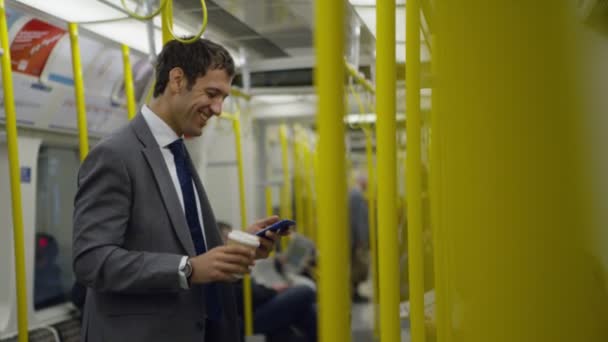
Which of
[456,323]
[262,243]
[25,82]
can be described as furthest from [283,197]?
[456,323]

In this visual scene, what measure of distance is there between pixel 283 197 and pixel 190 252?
796cm

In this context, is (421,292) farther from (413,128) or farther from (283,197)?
(283,197)

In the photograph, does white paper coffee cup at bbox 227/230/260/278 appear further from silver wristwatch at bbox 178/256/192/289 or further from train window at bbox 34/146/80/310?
train window at bbox 34/146/80/310

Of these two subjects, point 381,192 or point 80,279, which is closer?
point 381,192

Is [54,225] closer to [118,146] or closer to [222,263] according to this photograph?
[118,146]

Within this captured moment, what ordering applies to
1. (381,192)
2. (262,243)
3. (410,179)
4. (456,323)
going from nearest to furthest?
(456,323) < (381,192) < (410,179) < (262,243)

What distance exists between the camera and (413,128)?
1.40m

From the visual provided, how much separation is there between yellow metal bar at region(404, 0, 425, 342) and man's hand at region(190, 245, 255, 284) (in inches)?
16.2

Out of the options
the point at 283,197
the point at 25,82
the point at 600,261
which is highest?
the point at 25,82

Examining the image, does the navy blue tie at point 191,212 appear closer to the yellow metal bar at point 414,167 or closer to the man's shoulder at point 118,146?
the man's shoulder at point 118,146

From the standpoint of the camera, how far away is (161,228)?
1.57 metres

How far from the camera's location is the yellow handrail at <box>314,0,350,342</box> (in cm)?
82

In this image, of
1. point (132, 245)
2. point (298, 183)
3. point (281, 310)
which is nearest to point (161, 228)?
point (132, 245)

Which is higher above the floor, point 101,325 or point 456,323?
point 456,323
